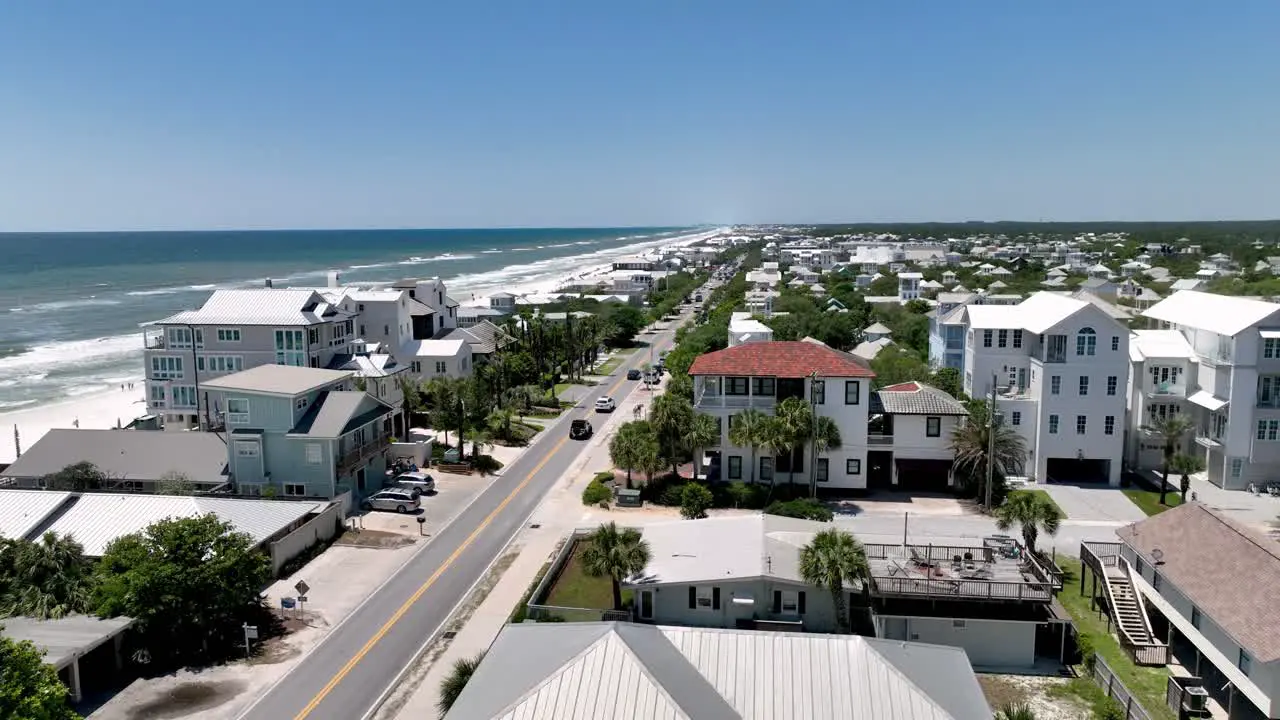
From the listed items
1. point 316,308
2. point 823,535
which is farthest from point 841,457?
point 316,308

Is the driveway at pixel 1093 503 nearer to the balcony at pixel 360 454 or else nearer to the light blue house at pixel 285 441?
the balcony at pixel 360 454

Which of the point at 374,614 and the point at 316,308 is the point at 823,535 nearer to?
the point at 374,614

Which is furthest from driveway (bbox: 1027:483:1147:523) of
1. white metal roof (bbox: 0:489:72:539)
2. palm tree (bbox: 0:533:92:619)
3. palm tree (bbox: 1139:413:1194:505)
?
white metal roof (bbox: 0:489:72:539)

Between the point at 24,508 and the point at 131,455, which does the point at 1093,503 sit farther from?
the point at 24,508

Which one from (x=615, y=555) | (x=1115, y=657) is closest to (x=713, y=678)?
(x=615, y=555)

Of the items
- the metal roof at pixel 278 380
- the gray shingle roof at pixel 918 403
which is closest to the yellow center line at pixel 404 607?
the metal roof at pixel 278 380
